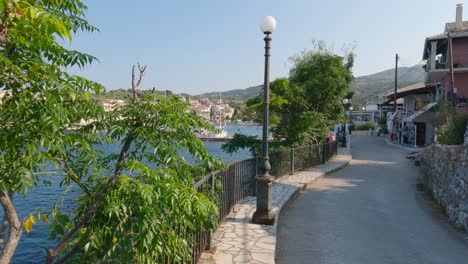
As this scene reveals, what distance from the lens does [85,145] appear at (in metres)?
2.57

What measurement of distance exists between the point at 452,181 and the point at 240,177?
572cm

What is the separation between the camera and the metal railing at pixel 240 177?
5.46 meters

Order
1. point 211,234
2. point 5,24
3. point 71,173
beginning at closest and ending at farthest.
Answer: point 5,24
point 71,173
point 211,234

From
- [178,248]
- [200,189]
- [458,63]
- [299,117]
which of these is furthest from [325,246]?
[458,63]

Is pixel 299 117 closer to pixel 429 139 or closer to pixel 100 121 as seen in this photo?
pixel 100 121

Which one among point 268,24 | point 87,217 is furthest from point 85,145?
point 268,24

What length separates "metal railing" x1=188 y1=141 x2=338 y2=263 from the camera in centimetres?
546

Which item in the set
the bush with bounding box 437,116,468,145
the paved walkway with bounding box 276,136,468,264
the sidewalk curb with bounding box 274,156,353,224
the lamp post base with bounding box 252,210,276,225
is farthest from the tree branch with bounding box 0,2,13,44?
the bush with bounding box 437,116,468,145

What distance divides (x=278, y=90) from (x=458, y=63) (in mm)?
19492

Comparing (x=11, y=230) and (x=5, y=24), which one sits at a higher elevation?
(x=5, y=24)

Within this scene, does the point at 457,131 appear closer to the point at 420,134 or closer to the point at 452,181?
the point at 452,181

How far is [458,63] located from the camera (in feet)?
92.3

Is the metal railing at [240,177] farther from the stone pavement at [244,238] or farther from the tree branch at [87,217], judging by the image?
Answer: the tree branch at [87,217]

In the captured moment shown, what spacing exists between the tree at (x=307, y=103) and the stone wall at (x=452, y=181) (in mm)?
5973
